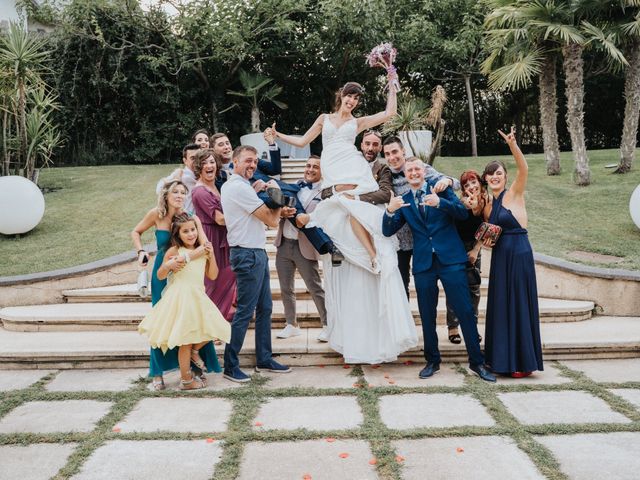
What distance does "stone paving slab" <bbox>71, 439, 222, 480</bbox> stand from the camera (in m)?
3.34

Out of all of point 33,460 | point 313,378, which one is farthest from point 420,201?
point 33,460

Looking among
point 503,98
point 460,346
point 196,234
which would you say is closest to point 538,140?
point 503,98

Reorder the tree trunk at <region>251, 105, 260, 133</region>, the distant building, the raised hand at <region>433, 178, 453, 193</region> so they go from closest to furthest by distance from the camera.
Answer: the raised hand at <region>433, 178, 453, 193</region> < the tree trunk at <region>251, 105, 260, 133</region> < the distant building

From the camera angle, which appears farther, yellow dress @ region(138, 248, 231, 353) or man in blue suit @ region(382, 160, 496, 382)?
man in blue suit @ region(382, 160, 496, 382)

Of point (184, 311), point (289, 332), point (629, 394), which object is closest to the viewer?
point (629, 394)

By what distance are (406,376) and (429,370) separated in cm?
19

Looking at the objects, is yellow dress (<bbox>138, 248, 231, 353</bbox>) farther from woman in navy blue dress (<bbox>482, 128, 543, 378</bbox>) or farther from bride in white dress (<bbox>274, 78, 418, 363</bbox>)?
woman in navy blue dress (<bbox>482, 128, 543, 378</bbox>)

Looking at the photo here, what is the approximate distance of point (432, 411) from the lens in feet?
13.6

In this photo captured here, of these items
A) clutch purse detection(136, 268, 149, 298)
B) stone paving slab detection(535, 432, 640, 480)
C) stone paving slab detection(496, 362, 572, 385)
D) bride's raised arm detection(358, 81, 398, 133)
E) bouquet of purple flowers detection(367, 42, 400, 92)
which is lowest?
stone paving slab detection(535, 432, 640, 480)

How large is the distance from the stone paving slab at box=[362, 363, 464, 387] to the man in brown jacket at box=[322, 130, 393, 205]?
4.61 feet

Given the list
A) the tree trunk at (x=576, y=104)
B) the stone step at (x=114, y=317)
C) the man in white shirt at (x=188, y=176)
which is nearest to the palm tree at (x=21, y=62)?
the stone step at (x=114, y=317)

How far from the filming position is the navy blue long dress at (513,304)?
4.71 metres

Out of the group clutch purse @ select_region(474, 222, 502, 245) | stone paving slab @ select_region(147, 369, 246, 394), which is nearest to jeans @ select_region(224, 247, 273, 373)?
stone paving slab @ select_region(147, 369, 246, 394)

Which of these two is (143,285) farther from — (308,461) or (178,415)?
(308,461)
